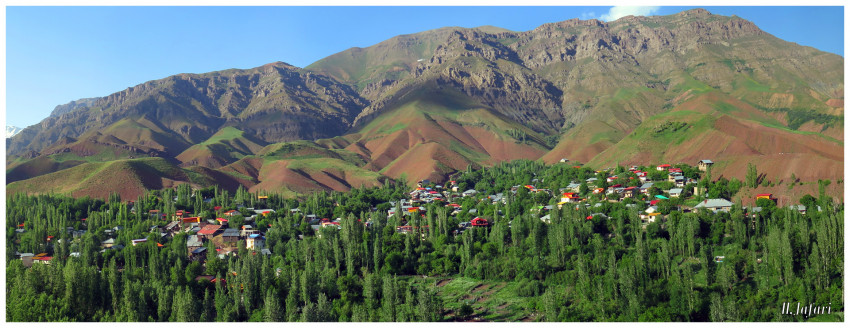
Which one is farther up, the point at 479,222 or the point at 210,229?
the point at 210,229

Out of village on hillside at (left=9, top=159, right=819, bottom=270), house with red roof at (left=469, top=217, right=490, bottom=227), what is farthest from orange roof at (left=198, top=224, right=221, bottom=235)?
house with red roof at (left=469, top=217, right=490, bottom=227)

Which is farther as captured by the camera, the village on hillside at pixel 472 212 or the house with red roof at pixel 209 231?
the house with red roof at pixel 209 231

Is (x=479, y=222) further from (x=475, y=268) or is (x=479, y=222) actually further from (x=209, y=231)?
(x=209, y=231)

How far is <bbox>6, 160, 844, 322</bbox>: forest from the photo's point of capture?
65.6 meters

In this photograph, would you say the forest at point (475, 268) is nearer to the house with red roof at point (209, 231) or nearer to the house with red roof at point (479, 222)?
the house with red roof at point (479, 222)

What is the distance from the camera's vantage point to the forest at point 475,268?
65.6 metres

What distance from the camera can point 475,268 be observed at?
86.2 metres

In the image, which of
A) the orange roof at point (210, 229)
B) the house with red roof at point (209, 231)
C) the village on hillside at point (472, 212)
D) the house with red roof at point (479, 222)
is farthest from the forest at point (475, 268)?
the house with red roof at point (209, 231)

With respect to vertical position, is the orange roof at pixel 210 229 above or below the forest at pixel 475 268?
above

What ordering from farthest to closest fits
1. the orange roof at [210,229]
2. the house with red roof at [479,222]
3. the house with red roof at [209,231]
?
1. the orange roof at [210,229]
2. the house with red roof at [209,231]
3. the house with red roof at [479,222]

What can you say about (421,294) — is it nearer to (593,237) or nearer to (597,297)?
(597,297)

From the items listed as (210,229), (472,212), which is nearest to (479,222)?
(472,212)

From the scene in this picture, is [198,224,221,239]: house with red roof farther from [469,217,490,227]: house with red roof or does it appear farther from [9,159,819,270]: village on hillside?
[469,217,490,227]: house with red roof
